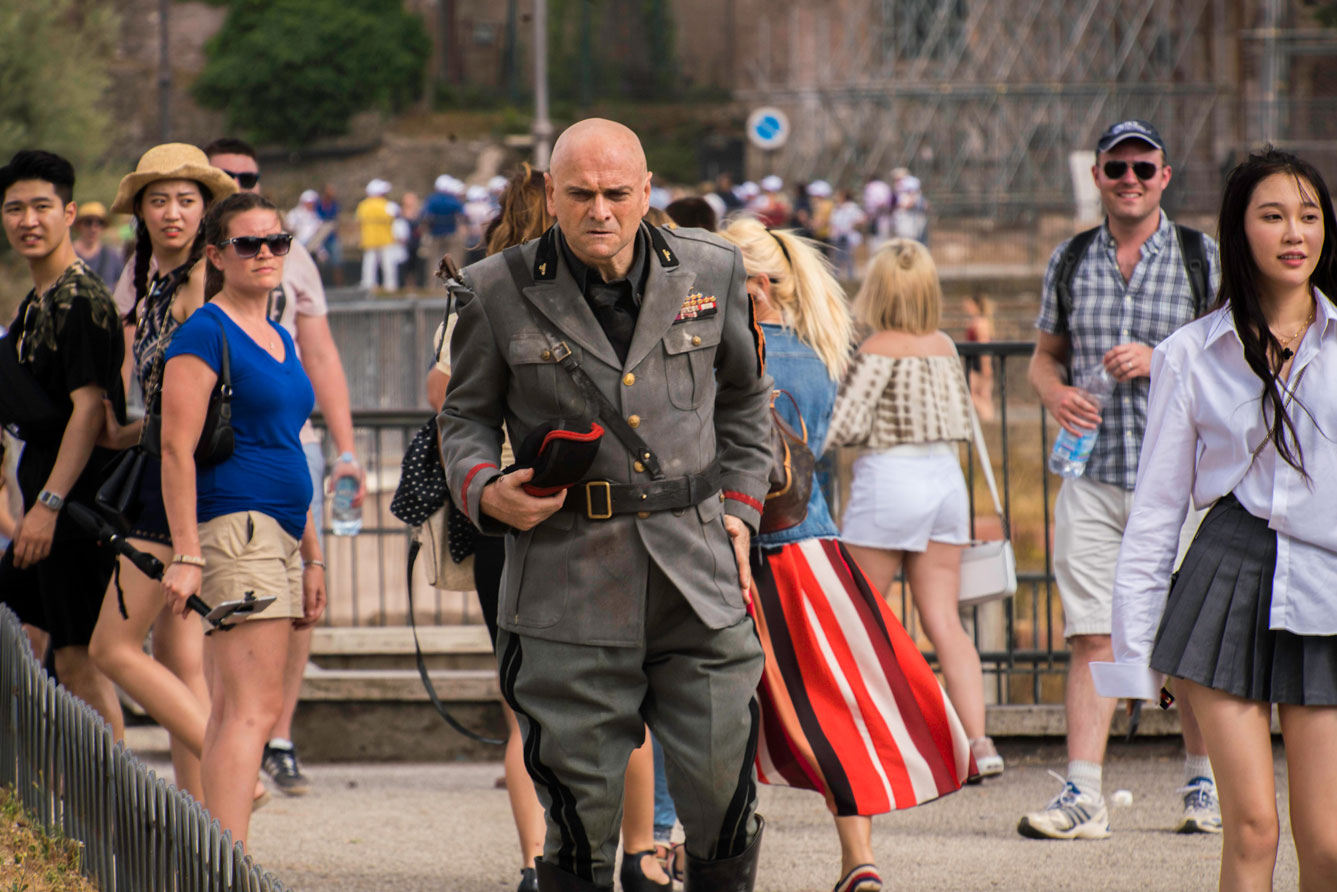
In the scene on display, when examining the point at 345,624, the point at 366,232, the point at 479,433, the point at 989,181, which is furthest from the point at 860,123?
the point at 479,433

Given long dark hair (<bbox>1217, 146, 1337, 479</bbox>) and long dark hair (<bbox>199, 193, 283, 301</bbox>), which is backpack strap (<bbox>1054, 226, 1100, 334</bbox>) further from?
long dark hair (<bbox>199, 193, 283, 301</bbox>)

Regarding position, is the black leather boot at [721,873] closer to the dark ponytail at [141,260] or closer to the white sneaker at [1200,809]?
the white sneaker at [1200,809]

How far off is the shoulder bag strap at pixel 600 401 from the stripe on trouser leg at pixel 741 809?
61 cm

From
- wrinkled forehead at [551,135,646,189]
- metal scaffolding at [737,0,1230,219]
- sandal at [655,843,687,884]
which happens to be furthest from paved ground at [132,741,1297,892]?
metal scaffolding at [737,0,1230,219]

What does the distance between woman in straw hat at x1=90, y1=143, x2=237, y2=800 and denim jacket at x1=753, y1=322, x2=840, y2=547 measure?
1715 mm

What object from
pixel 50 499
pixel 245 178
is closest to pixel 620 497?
pixel 50 499

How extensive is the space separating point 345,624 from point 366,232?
23.3 m

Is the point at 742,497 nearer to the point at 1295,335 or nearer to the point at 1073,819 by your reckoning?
the point at 1295,335

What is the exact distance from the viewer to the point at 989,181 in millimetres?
38094

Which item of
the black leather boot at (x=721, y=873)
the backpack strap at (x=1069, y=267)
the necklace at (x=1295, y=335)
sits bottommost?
the black leather boot at (x=721, y=873)

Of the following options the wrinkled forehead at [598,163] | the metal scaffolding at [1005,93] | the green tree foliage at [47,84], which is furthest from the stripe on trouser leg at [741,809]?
the metal scaffolding at [1005,93]

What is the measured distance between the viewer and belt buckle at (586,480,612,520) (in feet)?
11.3

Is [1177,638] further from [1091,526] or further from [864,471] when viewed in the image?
[864,471]

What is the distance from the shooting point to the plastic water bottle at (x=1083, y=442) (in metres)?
5.32
